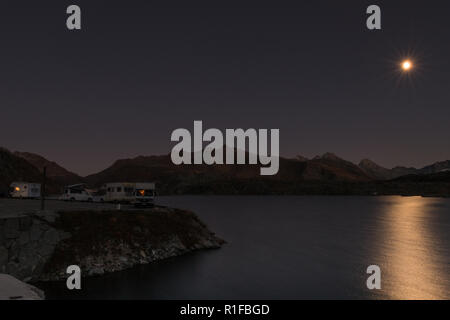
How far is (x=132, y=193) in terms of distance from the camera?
5962cm

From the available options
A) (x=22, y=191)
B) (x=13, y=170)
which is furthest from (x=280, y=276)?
(x=13, y=170)

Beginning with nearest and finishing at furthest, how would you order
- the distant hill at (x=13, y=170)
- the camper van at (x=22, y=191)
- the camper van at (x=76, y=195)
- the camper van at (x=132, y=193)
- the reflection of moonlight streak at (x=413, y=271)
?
the reflection of moonlight streak at (x=413, y=271), the camper van at (x=132, y=193), the camper van at (x=76, y=195), the camper van at (x=22, y=191), the distant hill at (x=13, y=170)

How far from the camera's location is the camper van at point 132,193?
188 feet

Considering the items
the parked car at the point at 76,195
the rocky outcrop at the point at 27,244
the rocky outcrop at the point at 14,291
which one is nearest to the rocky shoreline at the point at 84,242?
the rocky outcrop at the point at 27,244

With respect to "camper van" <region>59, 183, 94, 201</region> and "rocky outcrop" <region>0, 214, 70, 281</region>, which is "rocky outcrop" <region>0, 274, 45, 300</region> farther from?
"camper van" <region>59, 183, 94, 201</region>

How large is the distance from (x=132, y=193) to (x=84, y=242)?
2464 cm

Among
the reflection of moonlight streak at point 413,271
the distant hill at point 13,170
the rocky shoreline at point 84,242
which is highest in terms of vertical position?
the distant hill at point 13,170

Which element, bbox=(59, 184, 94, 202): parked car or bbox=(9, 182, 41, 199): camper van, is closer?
bbox=(59, 184, 94, 202): parked car

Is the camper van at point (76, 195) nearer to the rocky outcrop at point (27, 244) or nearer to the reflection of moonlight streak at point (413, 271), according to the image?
the rocky outcrop at point (27, 244)

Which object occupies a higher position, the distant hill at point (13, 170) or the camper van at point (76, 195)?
the distant hill at point (13, 170)

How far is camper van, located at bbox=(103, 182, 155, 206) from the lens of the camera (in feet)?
188

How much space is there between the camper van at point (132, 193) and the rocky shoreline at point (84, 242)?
11449 millimetres

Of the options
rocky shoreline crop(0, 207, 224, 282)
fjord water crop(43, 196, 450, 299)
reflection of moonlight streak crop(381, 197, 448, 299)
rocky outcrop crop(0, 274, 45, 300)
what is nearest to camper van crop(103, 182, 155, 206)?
rocky shoreline crop(0, 207, 224, 282)

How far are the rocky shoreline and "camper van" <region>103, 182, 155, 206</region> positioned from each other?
1145 cm
